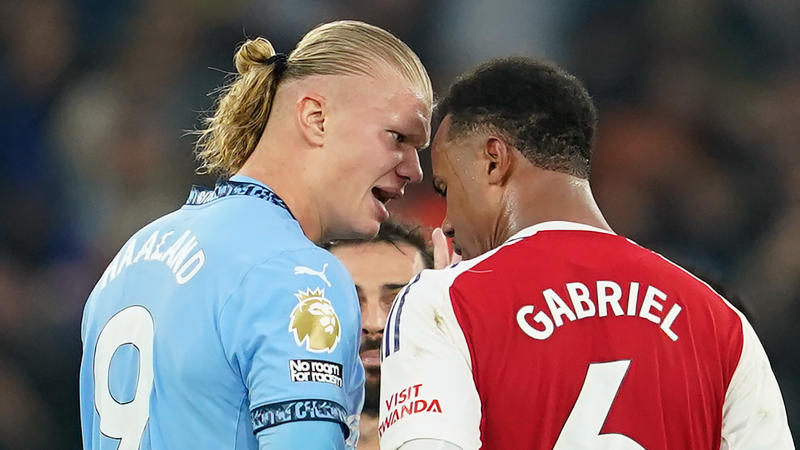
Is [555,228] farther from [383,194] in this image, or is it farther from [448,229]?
[383,194]

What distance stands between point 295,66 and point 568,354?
850mm

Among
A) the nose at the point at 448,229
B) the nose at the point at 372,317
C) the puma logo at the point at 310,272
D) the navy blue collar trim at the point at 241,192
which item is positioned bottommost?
the nose at the point at 372,317

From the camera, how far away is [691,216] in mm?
4598

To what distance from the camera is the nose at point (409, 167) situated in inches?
85.9

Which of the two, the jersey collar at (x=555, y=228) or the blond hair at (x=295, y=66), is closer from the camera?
→ the jersey collar at (x=555, y=228)

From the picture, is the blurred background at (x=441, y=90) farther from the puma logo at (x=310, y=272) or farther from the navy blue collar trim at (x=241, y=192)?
the puma logo at (x=310, y=272)

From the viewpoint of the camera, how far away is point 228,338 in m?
1.62

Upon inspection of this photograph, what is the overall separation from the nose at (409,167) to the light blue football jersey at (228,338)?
42cm

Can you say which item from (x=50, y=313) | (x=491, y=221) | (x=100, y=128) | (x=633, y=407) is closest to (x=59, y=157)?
(x=100, y=128)

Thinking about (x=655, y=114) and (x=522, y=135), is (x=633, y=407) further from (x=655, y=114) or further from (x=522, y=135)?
(x=655, y=114)

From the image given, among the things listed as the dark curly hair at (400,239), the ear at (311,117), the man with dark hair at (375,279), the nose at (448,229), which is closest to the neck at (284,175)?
the ear at (311,117)

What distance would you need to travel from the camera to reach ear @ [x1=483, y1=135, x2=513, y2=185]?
193 cm

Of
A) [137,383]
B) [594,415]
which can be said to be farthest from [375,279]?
[594,415]

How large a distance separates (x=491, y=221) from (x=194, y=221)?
58 centimetres
